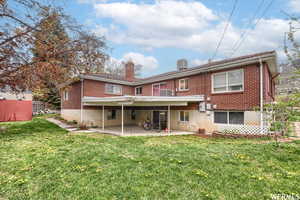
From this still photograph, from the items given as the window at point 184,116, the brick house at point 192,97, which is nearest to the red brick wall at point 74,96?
the brick house at point 192,97

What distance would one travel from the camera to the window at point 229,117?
10.2m

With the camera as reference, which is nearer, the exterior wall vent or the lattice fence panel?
the lattice fence panel

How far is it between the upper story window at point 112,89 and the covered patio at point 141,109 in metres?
1.78

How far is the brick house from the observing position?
968 centimetres

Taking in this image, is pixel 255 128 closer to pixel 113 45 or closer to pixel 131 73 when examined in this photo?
pixel 113 45

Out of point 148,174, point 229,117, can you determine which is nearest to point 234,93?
point 229,117

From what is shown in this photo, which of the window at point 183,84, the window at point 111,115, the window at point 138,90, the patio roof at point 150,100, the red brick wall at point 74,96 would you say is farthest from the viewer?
the window at point 138,90

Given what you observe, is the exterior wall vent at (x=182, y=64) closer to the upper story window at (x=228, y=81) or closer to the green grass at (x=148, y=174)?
the upper story window at (x=228, y=81)

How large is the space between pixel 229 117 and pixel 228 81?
2.51 meters

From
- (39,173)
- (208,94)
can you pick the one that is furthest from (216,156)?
(208,94)

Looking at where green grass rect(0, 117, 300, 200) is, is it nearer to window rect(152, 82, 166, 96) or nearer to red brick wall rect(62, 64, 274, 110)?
red brick wall rect(62, 64, 274, 110)

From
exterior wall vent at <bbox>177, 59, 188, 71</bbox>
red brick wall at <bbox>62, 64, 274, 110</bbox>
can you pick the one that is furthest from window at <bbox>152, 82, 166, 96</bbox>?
exterior wall vent at <bbox>177, 59, 188, 71</bbox>

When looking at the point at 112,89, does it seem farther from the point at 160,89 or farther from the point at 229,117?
the point at 229,117

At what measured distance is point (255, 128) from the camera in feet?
31.0
